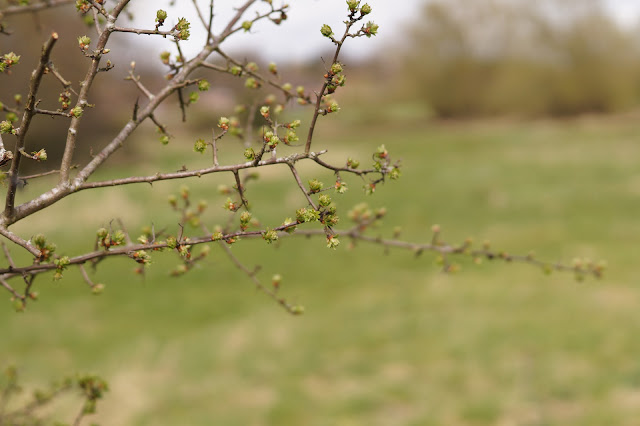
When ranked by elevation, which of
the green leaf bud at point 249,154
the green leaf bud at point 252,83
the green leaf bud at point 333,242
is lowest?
the green leaf bud at point 333,242

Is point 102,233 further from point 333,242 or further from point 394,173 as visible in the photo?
point 394,173

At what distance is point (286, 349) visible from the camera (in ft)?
29.8

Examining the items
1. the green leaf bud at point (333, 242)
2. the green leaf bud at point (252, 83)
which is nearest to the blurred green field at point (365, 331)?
the green leaf bud at point (252, 83)

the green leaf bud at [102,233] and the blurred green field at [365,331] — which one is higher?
the blurred green field at [365,331]

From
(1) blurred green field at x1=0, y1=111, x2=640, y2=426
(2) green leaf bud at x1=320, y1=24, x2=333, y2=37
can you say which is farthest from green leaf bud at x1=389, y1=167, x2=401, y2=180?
(1) blurred green field at x1=0, y1=111, x2=640, y2=426

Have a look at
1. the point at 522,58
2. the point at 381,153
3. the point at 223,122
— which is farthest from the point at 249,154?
the point at 522,58

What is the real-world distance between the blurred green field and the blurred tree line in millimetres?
18357

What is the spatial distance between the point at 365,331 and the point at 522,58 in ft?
92.1

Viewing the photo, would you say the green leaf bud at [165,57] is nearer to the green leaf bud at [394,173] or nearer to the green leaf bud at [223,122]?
the green leaf bud at [223,122]

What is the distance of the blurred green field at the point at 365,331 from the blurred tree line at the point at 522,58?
1836 cm

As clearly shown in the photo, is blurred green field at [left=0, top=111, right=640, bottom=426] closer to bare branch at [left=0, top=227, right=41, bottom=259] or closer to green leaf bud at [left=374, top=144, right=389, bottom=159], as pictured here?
green leaf bud at [left=374, top=144, right=389, bottom=159]

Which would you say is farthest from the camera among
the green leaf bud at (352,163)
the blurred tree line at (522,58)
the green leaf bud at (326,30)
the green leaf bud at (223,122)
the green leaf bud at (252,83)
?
the blurred tree line at (522,58)

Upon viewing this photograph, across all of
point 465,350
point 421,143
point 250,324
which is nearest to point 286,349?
point 250,324

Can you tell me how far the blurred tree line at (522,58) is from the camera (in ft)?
106
